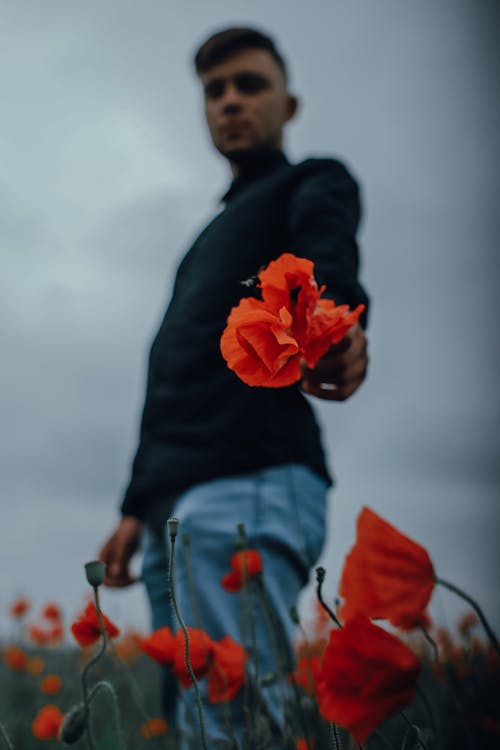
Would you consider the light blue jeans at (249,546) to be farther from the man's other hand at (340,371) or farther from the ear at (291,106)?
the ear at (291,106)

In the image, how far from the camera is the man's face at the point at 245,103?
7.81 ft

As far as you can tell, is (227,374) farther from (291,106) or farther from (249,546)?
(291,106)

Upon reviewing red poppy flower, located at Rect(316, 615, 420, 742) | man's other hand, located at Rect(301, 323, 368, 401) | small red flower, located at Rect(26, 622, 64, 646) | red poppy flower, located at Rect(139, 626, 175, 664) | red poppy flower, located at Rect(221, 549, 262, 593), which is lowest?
small red flower, located at Rect(26, 622, 64, 646)

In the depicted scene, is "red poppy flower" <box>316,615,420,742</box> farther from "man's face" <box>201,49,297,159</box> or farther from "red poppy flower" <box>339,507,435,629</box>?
"man's face" <box>201,49,297,159</box>

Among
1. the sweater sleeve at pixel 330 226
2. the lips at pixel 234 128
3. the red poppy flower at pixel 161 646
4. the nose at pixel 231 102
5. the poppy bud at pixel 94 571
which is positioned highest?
the nose at pixel 231 102

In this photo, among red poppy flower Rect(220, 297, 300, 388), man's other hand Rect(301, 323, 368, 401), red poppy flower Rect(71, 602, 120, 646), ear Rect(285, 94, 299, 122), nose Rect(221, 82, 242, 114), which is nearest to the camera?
red poppy flower Rect(220, 297, 300, 388)

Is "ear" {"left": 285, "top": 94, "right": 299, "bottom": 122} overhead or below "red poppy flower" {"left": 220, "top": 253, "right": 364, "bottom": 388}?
overhead

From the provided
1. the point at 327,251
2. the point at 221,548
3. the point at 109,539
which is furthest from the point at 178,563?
the point at 327,251

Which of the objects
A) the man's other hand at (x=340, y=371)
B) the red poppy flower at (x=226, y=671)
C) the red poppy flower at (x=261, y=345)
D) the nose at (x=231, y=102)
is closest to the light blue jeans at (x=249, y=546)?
the red poppy flower at (x=226, y=671)

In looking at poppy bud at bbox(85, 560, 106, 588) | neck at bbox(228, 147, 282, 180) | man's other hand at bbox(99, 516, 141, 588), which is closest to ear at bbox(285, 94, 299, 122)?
neck at bbox(228, 147, 282, 180)

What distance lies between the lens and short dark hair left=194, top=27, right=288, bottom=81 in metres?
2.51

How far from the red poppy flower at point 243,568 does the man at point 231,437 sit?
4.1 inches

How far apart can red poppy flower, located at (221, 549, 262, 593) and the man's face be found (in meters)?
1.41

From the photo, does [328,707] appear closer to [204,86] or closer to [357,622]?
[357,622]
